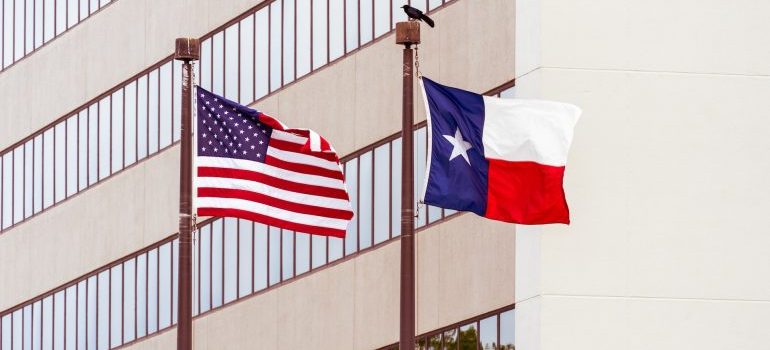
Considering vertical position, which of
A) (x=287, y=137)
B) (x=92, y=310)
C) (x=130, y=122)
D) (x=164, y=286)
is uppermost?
(x=130, y=122)

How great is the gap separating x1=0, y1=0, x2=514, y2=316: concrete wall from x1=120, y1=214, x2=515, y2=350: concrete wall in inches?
94.5

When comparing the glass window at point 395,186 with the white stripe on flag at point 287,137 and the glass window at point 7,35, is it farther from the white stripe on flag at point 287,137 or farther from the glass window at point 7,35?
the glass window at point 7,35

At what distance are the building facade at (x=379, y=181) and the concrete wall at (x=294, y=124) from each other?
60 millimetres

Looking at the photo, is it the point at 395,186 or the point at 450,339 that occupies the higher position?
the point at 395,186

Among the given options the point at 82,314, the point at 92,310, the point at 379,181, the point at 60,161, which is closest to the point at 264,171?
the point at 379,181

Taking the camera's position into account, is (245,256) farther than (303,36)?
Yes

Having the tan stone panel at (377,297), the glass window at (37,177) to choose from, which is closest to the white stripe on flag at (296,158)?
the tan stone panel at (377,297)

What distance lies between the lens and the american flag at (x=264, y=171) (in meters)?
32.4

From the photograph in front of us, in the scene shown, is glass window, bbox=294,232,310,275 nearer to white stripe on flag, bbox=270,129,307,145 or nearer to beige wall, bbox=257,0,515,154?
beige wall, bbox=257,0,515,154

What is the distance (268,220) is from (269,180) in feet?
1.86

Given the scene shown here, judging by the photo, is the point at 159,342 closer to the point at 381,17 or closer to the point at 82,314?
the point at 82,314

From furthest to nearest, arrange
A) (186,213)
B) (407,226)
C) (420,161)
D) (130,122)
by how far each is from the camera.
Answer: (130,122), (420,161), (186,213), (407,226)

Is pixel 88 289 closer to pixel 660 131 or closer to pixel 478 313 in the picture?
pixel 478 313

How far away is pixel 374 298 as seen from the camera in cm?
4391
